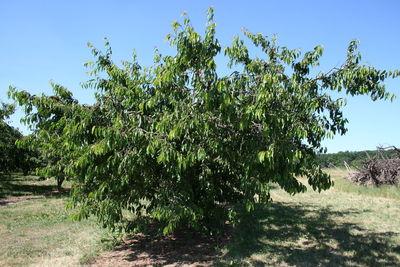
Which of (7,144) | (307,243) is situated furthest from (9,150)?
(307,243)

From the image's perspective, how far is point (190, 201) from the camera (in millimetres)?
5770

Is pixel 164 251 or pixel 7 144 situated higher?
pixel 7 144

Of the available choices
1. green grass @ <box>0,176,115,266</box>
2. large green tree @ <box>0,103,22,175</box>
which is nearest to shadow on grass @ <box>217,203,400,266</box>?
green grass @ <box>0,176,115,266</box>

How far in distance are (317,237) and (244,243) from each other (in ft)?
6.34

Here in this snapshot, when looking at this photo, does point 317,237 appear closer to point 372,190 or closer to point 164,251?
point 164,251

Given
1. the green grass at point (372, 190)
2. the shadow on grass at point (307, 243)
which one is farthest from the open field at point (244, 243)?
the green grass at point (372, 190)

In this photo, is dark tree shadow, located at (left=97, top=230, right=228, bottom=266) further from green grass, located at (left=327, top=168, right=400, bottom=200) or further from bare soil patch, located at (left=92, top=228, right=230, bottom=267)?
green grass, located at (left=327, top=168, right=400, bottom=200)

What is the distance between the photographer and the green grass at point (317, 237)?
642 cm

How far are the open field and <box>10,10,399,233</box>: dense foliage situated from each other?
1293 millimetres

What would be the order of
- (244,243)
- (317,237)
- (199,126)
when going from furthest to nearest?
(317,237), (244,243), (199,126)

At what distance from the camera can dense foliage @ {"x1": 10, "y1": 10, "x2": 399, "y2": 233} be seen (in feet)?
14.3

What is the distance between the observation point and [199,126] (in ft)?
14.5

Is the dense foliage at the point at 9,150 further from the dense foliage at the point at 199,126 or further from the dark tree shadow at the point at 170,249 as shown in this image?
the dense foliage at the point at 199,126

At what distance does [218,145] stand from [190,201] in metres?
1.50
